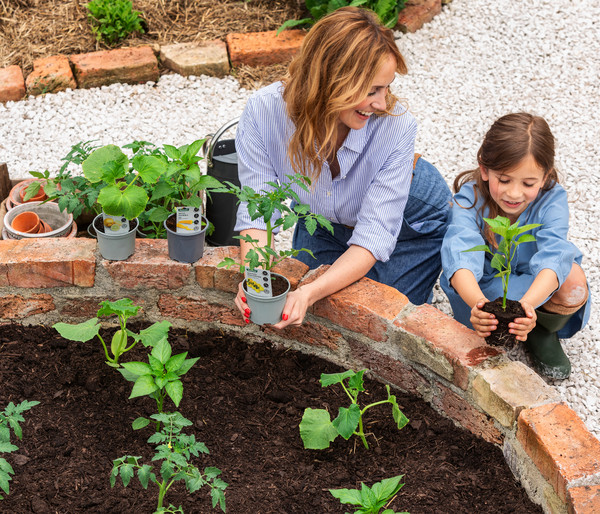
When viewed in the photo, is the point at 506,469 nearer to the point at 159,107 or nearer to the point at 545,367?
the point at 545,367

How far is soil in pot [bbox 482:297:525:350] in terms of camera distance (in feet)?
7.87

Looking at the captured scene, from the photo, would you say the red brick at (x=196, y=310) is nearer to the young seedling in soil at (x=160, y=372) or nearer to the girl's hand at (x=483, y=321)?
the young seedling in soil at (x=160, y=372)

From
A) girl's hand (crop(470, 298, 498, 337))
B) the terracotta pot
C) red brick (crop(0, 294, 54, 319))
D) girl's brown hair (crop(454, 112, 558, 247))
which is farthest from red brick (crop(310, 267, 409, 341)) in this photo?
the terracotta pot

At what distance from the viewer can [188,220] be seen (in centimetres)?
262

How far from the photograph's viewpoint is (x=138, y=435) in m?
2.37

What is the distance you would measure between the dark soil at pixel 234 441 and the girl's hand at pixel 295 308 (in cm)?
26

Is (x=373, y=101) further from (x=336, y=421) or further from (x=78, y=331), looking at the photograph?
(x=78, y=331)

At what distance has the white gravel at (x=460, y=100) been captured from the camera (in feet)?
13.8

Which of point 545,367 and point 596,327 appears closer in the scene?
point 545,367

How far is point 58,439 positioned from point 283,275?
3.08ft


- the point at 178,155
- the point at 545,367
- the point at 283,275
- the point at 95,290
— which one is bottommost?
the point at 545,367

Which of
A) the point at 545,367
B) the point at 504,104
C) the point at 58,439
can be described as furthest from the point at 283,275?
the point at 504,104

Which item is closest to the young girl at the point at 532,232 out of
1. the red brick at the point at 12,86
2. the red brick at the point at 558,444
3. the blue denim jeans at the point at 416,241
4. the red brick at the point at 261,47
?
the blue denim jeans at the point at 416,241

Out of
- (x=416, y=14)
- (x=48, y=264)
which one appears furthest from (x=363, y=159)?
(x=416, y=14)
